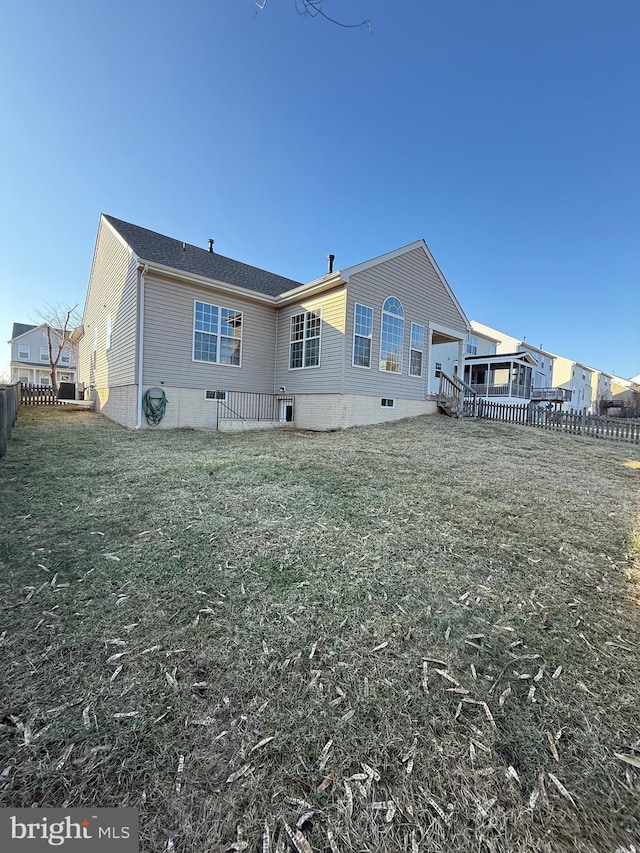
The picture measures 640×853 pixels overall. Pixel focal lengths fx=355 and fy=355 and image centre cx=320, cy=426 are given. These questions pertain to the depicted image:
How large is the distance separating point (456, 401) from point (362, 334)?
5393 millimetres

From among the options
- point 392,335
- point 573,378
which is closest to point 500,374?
point 392,335

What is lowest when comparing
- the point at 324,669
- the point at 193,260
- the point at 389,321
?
the point at 324,669

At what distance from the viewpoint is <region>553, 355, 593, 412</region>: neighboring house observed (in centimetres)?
4334

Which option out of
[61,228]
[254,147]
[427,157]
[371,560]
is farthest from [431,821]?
[61,228]

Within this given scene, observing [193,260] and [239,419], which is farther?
[193,260]

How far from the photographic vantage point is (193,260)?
12.3m

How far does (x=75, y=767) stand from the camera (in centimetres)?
148

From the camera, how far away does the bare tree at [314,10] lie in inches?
105

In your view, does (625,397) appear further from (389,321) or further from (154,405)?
(154,405)

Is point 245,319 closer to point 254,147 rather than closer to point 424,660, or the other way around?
point 254,147

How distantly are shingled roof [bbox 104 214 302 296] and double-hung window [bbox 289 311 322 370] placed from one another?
1836 mm

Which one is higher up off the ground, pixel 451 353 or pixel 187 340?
pixel 451 353

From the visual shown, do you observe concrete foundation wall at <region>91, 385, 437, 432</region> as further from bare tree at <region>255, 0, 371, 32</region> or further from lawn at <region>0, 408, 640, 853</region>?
bare tree at <region>255, 0, 371, 32</region>

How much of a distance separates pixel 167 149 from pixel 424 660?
1422 cm
